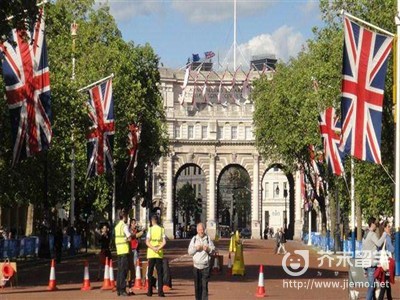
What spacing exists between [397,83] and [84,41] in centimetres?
4436

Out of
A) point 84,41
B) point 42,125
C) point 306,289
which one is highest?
point 84,41

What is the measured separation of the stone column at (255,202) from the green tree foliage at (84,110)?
68.8 meters

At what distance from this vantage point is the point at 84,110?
6278cm

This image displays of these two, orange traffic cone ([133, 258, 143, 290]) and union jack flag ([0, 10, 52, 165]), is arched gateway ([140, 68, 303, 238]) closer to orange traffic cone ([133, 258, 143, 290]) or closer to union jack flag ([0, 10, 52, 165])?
union jack flag ([0, 10, 52, 165])

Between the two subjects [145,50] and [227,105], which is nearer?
[145,50]

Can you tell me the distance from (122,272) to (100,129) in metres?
26.5

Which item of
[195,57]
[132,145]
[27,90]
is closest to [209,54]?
[195,57]

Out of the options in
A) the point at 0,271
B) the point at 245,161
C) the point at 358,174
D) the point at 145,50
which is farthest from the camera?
the point at 245,161

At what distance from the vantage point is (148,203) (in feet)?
378

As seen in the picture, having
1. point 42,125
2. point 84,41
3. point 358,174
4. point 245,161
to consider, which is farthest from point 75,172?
point 245,161

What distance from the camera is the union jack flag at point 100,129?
59.8 metres

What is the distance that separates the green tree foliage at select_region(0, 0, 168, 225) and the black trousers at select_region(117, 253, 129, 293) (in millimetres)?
10794

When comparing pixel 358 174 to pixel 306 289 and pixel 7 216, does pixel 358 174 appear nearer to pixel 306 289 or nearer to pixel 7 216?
pixel 306 289

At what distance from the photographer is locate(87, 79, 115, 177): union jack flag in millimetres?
59781
